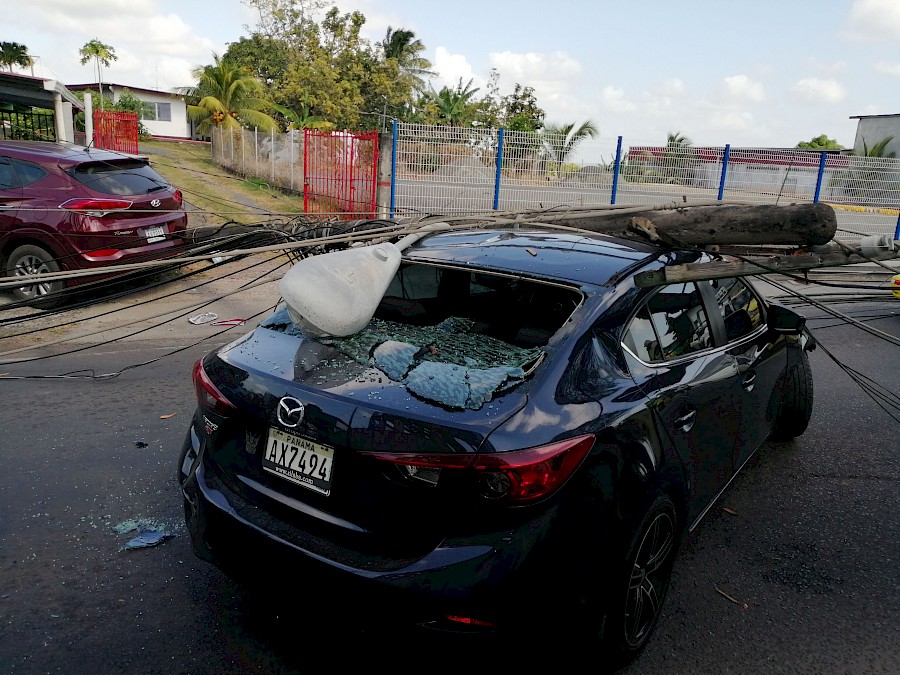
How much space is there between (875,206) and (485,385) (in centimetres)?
1700

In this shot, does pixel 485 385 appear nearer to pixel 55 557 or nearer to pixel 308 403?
pixel 308 403

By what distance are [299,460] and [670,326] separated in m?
1.74

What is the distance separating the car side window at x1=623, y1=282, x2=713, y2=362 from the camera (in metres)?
2.92

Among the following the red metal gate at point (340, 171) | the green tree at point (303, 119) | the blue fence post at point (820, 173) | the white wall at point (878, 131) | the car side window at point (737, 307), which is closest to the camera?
the car side window at point (737, 307)

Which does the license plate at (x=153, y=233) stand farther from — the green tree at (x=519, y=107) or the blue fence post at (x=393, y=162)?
the green tree at (x=519, y=107)

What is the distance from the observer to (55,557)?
3.24 metres

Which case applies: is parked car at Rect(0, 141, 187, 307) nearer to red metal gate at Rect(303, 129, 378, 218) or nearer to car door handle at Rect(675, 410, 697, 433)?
red metal gate at Rect(303, 129, 378, 218)

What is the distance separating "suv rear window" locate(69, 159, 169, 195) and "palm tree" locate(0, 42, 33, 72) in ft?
153

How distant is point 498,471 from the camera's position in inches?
85.7

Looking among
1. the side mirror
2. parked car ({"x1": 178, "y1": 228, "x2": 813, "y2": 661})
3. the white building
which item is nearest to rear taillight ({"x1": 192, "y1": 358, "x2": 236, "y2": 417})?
parked car ({"x1": 178, "y1": 228, "x2": 813, "y2": 661})

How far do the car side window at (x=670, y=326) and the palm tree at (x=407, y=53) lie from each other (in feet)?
138

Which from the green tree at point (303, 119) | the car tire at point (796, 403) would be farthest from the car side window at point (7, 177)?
the green tree at point (303, 119)

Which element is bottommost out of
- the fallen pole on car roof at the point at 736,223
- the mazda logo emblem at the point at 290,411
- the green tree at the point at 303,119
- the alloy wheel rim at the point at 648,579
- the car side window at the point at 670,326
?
the alloy wheel rim at the point at 648,579

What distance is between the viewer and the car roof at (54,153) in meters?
8.34
